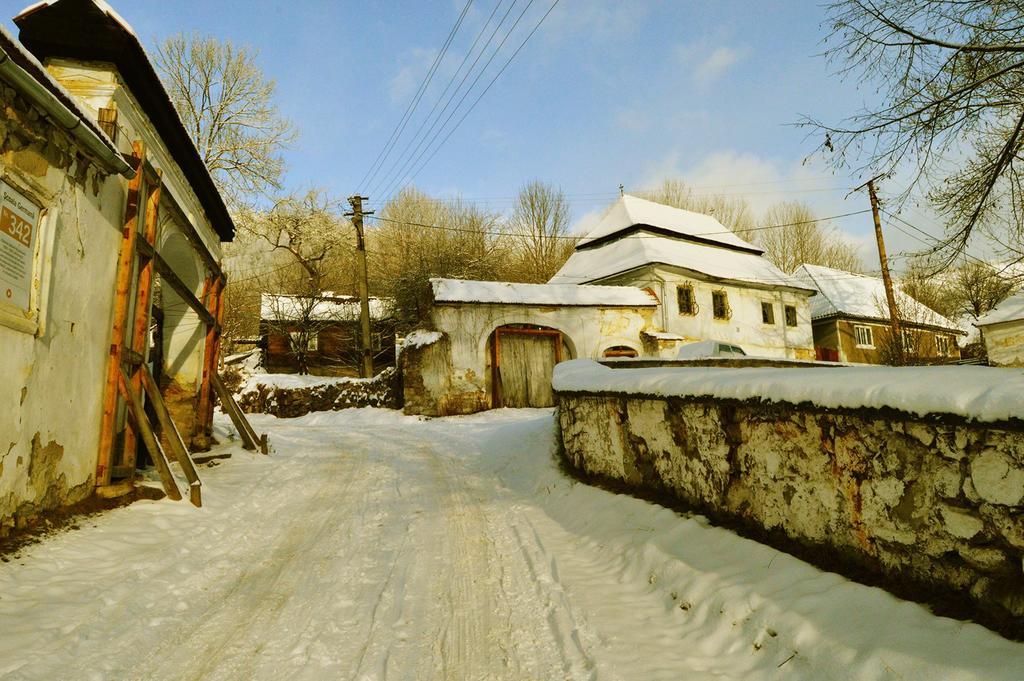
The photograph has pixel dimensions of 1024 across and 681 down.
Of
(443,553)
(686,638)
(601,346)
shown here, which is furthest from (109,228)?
(601,346)

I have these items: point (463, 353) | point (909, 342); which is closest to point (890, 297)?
point (909, 342)

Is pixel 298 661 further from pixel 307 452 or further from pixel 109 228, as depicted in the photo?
pixel 307 452

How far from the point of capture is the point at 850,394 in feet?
9.34

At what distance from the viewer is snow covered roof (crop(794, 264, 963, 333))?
29.6 metres

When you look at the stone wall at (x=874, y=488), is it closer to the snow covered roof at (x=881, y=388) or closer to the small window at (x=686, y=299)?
the snow covered roof at (x=881, y=388)

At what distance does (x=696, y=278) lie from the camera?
23359 millimetres

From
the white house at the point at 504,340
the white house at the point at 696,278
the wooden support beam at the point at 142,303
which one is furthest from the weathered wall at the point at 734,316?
the wooden support beam at the point at 142,303

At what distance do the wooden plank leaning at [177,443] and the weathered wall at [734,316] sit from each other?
17.9m

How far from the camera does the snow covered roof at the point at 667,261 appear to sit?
23.4m

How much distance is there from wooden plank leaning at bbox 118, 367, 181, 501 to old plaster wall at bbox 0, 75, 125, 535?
29 cm

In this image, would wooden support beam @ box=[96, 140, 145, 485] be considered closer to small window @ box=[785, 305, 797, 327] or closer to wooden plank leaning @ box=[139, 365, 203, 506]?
wooden plank leaning @ box=[139, 365, 203, 506]

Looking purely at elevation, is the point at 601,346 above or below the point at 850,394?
above

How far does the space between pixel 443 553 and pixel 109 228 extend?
4991 mm

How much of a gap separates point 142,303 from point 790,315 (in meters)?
27.6
